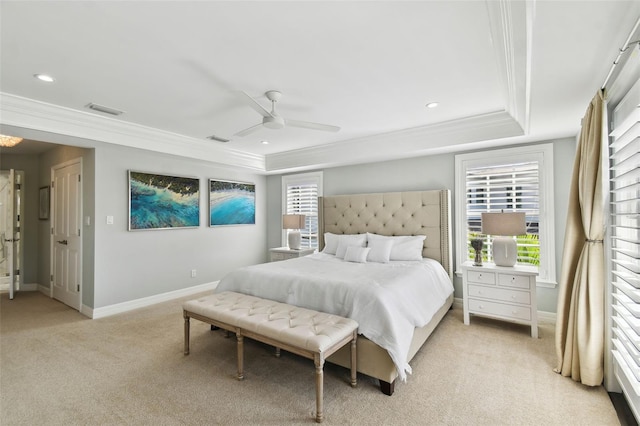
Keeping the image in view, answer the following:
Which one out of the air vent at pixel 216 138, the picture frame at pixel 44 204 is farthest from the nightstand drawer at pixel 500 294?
the picture frame at pixel 44 204

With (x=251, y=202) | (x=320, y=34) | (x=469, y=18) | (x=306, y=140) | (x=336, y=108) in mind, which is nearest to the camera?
(x=469, y=18)

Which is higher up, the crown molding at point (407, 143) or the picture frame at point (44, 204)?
the crown molding at point (407, 143)

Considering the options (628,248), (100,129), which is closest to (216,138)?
(100,129)

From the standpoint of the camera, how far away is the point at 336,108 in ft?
11.0

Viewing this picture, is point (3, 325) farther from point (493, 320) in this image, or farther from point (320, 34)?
point (493, 320)

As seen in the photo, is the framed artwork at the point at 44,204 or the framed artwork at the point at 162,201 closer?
the framed artwork at the point at 162,201

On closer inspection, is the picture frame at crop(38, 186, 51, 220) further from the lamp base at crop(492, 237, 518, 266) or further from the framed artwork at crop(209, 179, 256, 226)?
the lamp base at crop(492, 237, 518, 266)

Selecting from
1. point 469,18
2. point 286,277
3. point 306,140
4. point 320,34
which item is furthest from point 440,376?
point 306,140

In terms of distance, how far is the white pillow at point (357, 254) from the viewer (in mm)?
3933

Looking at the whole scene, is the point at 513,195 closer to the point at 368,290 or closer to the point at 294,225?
the point at 368,290

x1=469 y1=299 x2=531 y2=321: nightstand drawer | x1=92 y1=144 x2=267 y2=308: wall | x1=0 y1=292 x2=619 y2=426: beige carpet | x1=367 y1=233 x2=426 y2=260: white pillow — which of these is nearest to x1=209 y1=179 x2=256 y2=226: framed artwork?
x1=92 y1=144 x2=267 y2=308: wall

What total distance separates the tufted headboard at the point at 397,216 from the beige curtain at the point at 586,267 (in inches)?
65.2

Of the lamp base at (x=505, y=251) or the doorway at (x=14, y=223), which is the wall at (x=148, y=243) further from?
the lamp base at (x=505, y=251)

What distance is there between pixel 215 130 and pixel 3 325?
3552 mm
